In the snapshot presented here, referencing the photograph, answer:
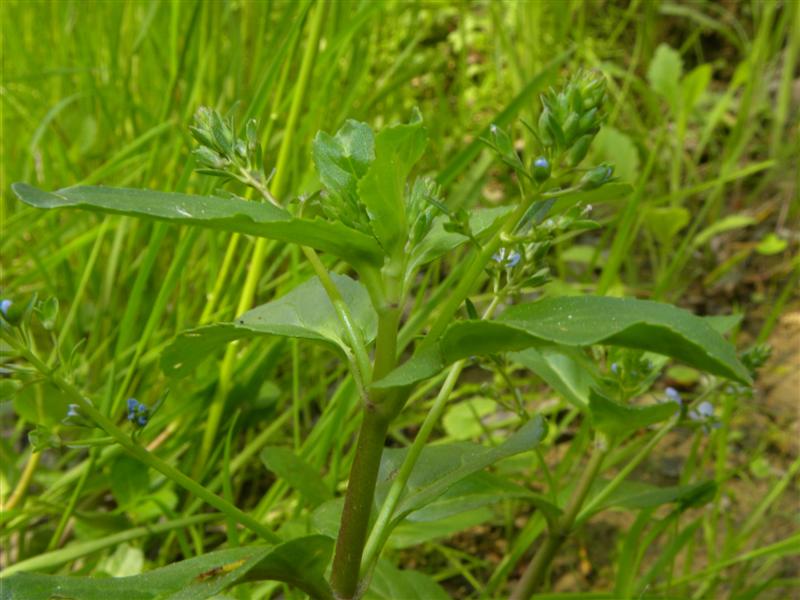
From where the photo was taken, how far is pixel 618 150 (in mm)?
1509

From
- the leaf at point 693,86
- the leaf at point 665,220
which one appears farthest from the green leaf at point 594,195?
the leaf at point 693,86

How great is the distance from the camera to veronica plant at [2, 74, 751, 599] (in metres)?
0.37

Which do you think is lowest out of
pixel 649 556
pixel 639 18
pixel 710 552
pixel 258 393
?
pixel 649 556

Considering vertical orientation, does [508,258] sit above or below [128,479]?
above

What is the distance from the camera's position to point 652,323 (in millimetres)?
323

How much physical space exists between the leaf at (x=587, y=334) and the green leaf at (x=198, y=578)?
0.31ft

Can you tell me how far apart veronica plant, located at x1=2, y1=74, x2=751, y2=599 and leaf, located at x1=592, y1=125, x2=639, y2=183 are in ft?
3.36

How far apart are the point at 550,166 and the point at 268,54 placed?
2.24 ft

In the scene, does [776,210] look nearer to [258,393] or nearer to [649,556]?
[649,556]

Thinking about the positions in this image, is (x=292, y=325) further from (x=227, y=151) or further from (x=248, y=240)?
(x=248, y=240)

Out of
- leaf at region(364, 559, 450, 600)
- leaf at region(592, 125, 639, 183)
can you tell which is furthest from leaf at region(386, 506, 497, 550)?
leaf at region(592, 125, 639, 183)

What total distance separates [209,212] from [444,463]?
22cm

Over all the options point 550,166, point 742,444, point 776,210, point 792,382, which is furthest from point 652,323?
point 776,210

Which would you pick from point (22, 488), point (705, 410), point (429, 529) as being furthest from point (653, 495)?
point (22, 488)
